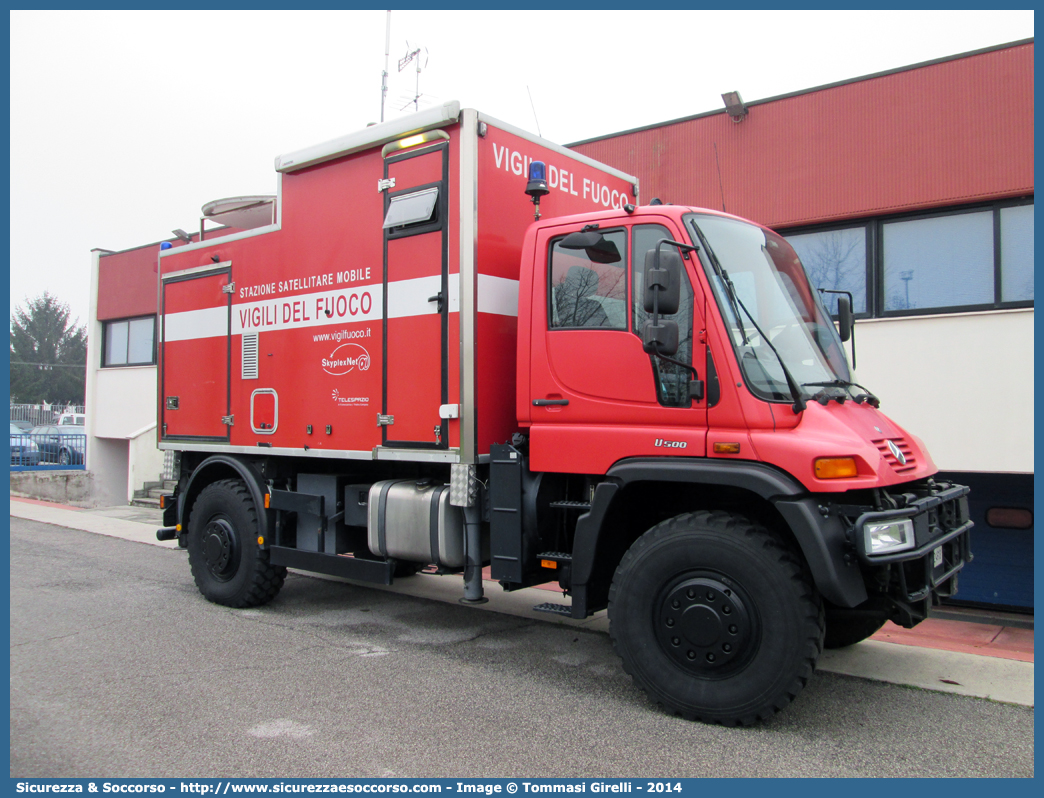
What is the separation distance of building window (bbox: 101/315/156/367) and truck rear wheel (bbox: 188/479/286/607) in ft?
38.0

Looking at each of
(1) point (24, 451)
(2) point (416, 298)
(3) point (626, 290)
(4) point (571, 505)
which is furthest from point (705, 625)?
(1) point (24, 451)

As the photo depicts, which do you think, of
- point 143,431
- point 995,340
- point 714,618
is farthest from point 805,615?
point 143,431

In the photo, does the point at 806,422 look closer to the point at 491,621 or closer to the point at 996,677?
the point at 996,677

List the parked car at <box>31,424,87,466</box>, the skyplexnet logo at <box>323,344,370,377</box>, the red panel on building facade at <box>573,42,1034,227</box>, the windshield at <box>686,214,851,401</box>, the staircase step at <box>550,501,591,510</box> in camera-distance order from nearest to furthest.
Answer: the windshield at <box>686,214,851,401</box> → the staircase step at <box>550,501,591,510</box> → the skyplexnet logo at <box>323,344,370,377</box> → the red panel on building facade at <box>573,42,1034,227</box> → the parked car at <box>31,424,87,466</box>

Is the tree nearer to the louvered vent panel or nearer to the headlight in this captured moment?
the louvered vent panel

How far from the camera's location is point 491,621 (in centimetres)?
662

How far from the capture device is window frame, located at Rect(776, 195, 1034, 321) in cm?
771

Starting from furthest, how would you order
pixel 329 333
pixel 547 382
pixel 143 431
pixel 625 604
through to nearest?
pixel 143 431, pixel 329 333, pixel 547 382, pixel 625 604

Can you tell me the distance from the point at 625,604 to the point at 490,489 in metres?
1.31

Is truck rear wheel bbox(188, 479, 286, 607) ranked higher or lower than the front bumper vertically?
lower

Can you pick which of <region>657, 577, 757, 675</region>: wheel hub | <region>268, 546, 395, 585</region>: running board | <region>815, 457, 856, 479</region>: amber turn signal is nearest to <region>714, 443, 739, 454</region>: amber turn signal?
<region>815, 457, 856, 479</region>: amber turn signal

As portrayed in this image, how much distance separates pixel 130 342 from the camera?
18.4 meters

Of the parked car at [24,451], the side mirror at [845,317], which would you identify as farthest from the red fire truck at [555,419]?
the parked car at [24,451]

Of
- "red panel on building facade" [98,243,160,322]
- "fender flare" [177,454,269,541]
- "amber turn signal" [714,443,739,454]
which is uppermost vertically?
"red panel on building facade" [98,243,160,322]
